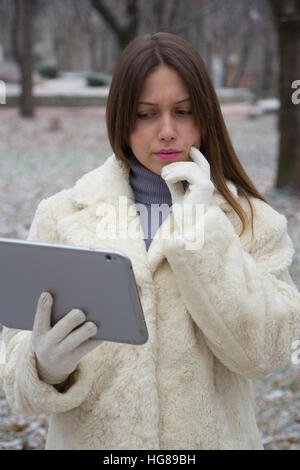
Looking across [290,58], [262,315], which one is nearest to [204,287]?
[262,315]

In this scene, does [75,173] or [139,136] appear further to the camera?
[75,173]

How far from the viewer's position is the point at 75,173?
1318cm

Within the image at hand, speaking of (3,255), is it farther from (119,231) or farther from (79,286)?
(119,231)

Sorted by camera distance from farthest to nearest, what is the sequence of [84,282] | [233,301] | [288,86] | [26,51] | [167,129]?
[26,51]
[288,86]
[167,129]
[233,301]
[84,282]

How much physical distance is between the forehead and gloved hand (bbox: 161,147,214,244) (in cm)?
18

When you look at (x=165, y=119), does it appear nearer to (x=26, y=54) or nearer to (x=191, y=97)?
(x=191, y=97)

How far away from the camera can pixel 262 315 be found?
1.80 m

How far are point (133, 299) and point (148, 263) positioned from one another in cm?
33

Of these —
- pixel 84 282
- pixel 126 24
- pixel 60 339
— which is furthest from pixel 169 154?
pixel 126 24

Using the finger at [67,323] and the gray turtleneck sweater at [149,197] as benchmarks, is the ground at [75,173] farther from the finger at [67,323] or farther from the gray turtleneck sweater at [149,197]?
the finger at [67,323]

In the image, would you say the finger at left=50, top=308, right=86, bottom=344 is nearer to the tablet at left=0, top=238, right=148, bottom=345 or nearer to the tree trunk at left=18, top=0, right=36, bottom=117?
the tablet at left=0, top=238, right=148, bottom=345

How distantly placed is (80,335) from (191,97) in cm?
73

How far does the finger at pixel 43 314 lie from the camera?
5.41ft

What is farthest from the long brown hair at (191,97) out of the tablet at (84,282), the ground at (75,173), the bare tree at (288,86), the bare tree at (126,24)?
the bare tree at (126,24)
